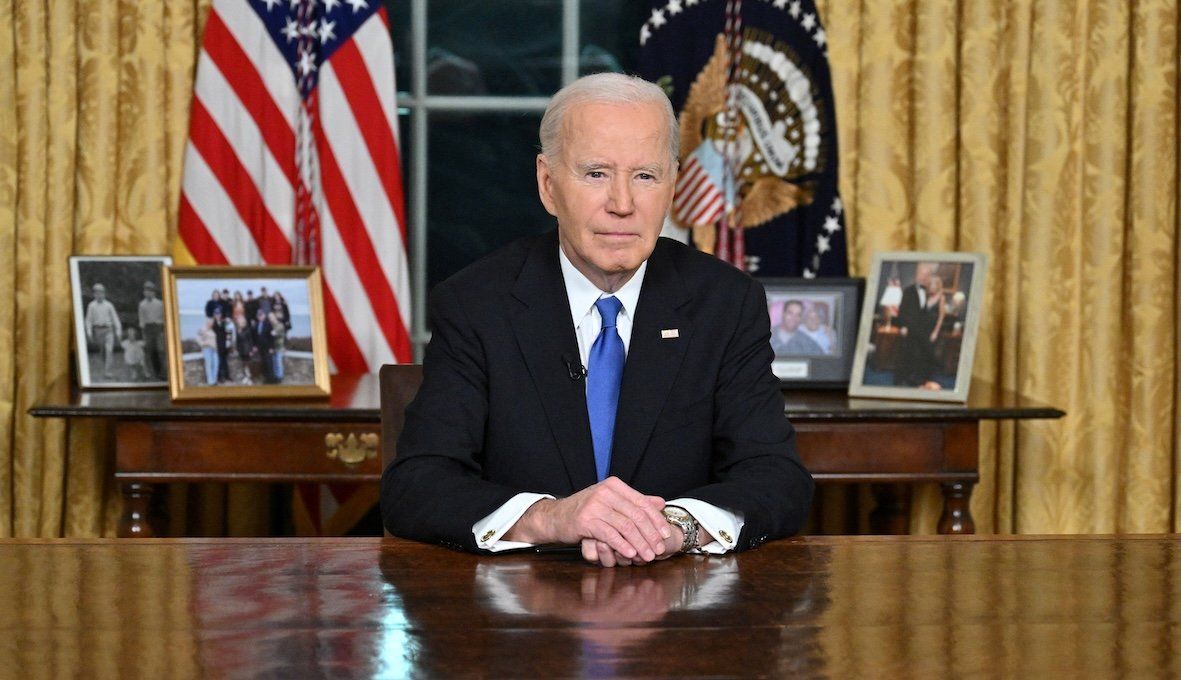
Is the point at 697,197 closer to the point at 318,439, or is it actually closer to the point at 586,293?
the point at 318,439

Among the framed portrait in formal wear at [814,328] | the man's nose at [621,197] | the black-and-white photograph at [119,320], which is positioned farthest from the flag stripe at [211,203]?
the man's nose at [621,197]

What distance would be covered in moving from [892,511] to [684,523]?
7.01 feet

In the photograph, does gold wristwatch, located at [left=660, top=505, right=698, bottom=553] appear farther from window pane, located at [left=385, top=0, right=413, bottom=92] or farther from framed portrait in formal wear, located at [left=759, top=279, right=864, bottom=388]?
window pane, located at [left=385, top=0, right=413, bottom=92]

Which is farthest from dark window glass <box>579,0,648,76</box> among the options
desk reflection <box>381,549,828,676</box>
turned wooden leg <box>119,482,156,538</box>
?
desk reflection <box>381,549,828,676</box>

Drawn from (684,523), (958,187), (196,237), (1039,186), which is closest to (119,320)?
(196,237)

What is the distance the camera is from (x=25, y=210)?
376 cm

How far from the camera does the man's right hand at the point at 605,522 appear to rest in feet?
5.89

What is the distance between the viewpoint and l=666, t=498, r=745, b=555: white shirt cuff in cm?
191

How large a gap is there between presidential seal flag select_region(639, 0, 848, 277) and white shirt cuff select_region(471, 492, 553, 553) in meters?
1.98

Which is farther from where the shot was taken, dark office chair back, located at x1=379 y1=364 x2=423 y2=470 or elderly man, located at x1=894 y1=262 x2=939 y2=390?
elderly man, located at x1=894 y1=262 x2=939 y2=390

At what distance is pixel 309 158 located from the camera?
382 centimetres

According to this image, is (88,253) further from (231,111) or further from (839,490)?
(839,490)

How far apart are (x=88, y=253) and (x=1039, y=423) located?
2.67 m

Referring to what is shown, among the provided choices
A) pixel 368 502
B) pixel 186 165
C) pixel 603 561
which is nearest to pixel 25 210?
pixel 186 165
